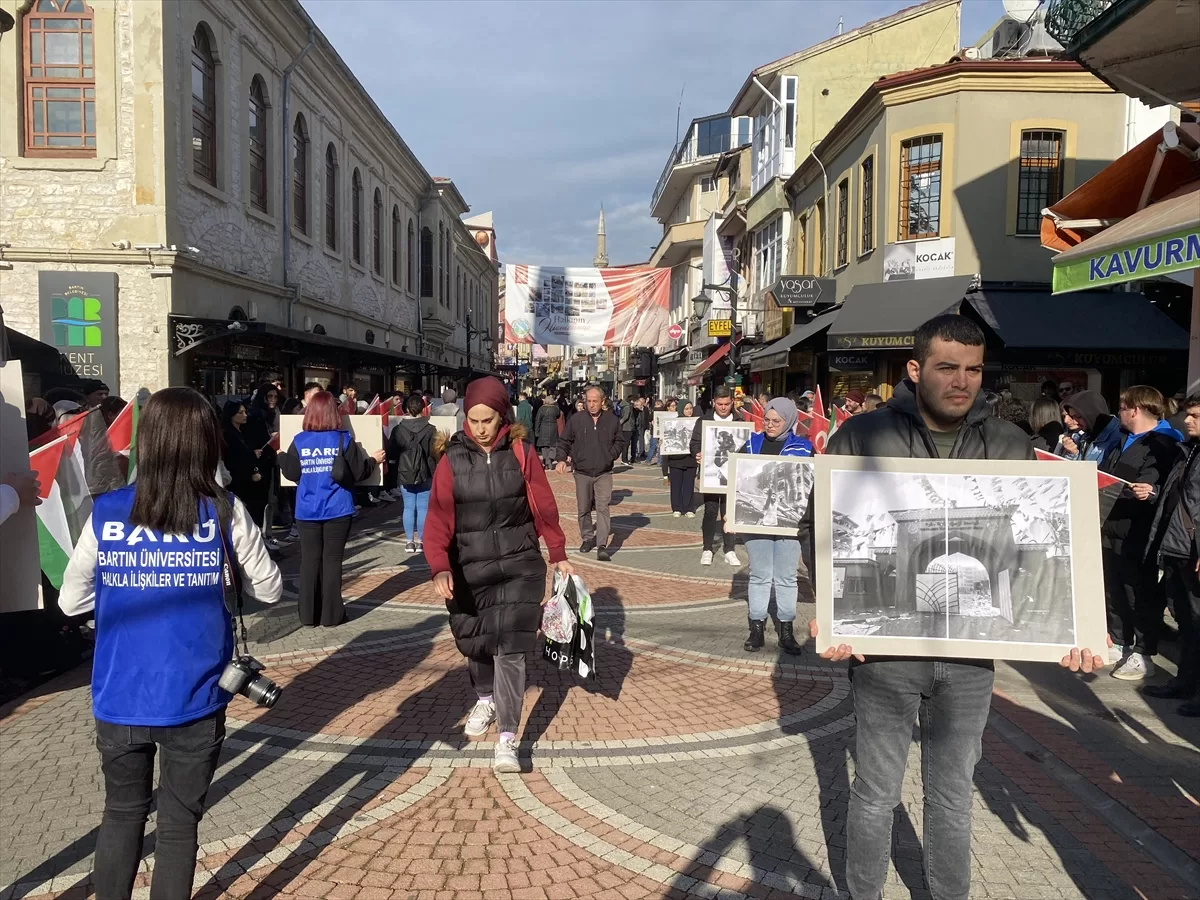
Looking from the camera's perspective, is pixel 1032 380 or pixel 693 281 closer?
pixel 1032 380

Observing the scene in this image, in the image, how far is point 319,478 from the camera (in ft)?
22.9

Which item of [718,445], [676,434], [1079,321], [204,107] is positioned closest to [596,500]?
[718,445]

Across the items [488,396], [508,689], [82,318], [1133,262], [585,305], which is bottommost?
[508,689]

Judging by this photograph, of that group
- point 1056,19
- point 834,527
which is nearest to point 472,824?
point 834,527

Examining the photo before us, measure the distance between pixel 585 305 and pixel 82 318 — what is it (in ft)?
34.6

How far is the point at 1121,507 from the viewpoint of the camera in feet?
20.7

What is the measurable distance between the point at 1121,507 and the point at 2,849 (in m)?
7.17

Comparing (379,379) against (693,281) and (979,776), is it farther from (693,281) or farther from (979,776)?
(979,776)

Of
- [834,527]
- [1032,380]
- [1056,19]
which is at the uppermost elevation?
[1056,19]

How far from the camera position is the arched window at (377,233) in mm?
32062

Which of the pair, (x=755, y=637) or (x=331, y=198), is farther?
(x=331, y=198)

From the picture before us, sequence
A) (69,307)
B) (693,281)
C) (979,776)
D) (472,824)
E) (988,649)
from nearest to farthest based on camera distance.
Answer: (988,649), (472,824), (979,776), (69,307), (693,281)

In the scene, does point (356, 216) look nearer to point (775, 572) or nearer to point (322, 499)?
point (322, 499)

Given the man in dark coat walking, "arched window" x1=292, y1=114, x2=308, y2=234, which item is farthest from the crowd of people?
"arched window" x1=292, y1=114, x2=308, y2=234
